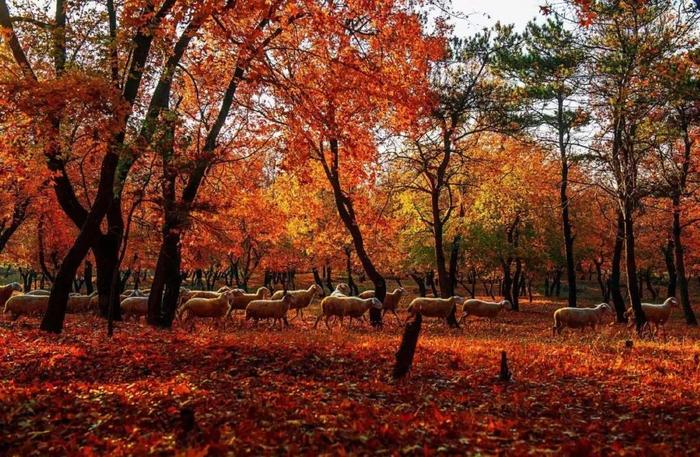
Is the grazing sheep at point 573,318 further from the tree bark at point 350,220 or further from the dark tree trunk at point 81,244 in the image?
the dark tree trunk at point 81,244

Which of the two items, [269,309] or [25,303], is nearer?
[25,303]

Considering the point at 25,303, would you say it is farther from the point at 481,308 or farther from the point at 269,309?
the point at 481,308

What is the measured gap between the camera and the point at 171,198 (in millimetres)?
18219

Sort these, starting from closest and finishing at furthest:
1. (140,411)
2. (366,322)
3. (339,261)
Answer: (140,411)
(366,322)
(339,261)

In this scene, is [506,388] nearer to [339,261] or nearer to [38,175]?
[38,175]

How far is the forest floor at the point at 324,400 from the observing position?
6.29 meters

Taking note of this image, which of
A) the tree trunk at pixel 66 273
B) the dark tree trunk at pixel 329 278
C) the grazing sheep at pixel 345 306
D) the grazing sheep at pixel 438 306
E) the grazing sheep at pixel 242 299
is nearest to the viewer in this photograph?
the tree trunk at pixel 66 273

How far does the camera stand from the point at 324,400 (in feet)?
27.0

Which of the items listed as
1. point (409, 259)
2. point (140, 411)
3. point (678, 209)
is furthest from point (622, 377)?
point (409, 259)

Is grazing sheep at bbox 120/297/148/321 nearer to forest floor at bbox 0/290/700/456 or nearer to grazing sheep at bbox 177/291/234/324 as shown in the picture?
grazing sheep at bbox 177/291/234/324

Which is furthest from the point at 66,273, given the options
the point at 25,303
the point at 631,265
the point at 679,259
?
the point at 679,259

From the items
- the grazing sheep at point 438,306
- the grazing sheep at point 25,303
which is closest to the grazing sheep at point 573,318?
the grazing sheep at point 438,306

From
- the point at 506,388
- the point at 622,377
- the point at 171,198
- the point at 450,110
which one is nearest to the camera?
the point at 506,388

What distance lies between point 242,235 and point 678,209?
77.3ft
